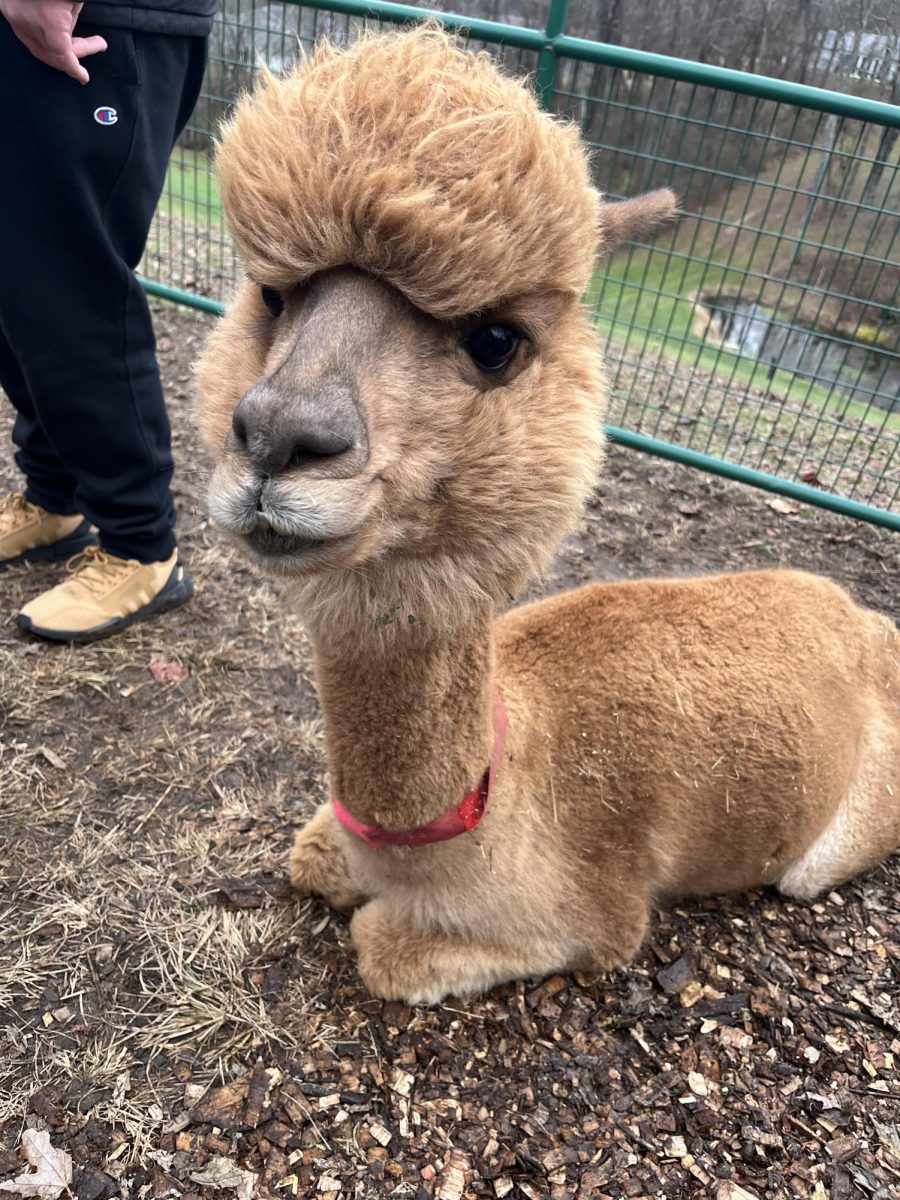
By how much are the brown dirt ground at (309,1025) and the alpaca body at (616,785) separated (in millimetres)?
179

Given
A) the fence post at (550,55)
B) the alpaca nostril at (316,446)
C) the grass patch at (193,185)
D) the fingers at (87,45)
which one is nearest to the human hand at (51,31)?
the fingers at (87,45)

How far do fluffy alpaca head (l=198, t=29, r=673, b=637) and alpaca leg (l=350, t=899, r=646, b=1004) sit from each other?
1.06 m

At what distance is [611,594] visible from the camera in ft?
8.06

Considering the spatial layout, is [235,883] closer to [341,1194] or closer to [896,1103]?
[341,1194]

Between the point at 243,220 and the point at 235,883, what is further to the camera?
the point at 235,883

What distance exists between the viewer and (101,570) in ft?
11.1

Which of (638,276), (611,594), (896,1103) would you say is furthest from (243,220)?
(638,276)

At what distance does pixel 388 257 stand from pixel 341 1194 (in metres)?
2.00

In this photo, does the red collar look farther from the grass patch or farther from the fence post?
the grass patch

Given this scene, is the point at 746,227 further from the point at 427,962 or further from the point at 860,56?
the point at 427,962

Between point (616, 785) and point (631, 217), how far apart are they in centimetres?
144

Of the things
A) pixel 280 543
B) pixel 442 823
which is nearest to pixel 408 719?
pixel 442 823

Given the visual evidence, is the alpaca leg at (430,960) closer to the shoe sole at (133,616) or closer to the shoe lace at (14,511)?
the shoe sole at (133,616)

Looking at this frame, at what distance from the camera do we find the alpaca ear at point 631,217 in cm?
190
